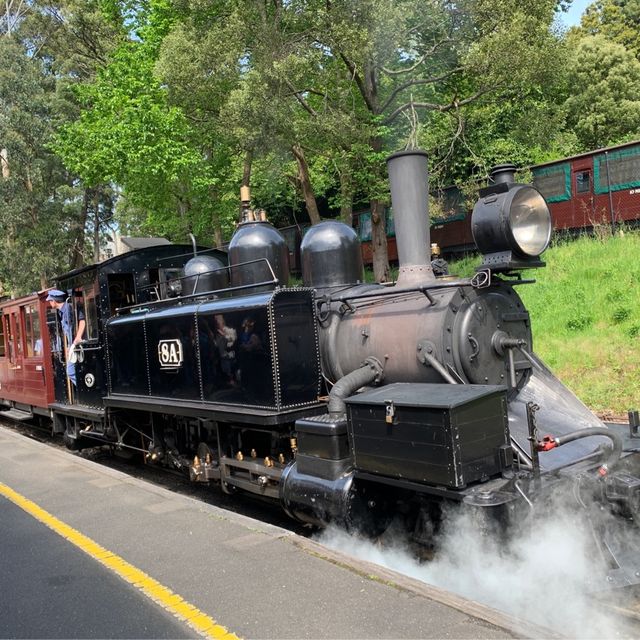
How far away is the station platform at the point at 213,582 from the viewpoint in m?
3.25

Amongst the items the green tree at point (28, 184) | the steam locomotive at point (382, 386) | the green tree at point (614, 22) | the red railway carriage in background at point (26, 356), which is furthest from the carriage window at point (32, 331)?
the green tree at point (614, 22)

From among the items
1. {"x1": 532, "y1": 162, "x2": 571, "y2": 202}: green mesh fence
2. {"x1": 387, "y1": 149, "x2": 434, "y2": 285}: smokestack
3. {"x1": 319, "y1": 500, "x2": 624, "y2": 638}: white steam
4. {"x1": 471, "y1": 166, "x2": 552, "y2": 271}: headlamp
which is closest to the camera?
{"x1": 319, "y1": 500, "x2": 624, "y2": 638}: white steam

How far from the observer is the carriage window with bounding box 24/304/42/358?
Result: 1066 cm

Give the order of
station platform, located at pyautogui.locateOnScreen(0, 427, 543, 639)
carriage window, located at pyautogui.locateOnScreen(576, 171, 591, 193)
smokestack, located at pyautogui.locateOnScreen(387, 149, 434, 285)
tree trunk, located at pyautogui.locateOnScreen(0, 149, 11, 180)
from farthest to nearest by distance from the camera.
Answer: tree trunk, located at pyautogui.locateOnScreen(0, 149, 11, 180)
carriage window, located at pyautogui.locateOnScreen(576, 171, 591, 193)
smokestack, located at pyautogui.locateOnScreen(387, 149, 434, 285)
station platform, located at pyautogui.locateOnScreen(0, 427, 543, 639)

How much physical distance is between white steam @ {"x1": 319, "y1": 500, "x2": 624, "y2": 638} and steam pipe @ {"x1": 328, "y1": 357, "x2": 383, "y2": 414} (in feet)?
4.16

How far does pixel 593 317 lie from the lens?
34.0 feet

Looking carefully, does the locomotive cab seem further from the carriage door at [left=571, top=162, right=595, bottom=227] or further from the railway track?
the carriage door at [left=571, top=162, right=595, bottom=227]

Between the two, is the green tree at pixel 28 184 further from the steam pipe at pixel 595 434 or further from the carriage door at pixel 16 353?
the steam pipe at pixel 595 434

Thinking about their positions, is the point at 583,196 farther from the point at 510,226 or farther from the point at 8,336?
the point at 8,336

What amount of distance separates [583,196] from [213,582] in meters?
13.4

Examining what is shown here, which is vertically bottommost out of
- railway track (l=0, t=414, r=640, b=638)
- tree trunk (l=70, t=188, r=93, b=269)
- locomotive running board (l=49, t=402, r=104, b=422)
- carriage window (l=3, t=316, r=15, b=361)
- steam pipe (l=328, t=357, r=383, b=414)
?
railway track (l=0, t=414, r=640, b=638)

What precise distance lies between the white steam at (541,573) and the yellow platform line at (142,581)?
1.47 meters

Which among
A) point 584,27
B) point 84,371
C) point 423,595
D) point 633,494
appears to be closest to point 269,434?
point 423,595

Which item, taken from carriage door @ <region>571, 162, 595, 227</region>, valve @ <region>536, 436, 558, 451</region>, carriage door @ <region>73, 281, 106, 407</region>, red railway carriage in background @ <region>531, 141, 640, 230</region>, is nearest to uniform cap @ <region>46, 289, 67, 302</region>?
carriage door @ <region>73, 281, 106, 407</region>
